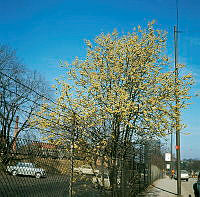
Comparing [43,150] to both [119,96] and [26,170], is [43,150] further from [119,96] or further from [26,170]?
[119,96]

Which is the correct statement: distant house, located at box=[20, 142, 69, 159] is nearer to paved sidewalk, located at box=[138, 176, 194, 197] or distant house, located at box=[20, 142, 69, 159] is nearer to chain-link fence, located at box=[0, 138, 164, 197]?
chain-link fence, located at box=[0, 138, 164, 197]

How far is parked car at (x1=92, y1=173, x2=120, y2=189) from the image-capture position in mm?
8091

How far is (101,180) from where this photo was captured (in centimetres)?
839

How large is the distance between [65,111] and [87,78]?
177cm

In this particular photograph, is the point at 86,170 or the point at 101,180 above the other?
the point at 86,170

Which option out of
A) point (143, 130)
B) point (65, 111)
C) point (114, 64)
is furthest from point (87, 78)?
point (143, 130)

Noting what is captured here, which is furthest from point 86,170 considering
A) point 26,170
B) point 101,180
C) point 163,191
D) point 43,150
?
point 163,191

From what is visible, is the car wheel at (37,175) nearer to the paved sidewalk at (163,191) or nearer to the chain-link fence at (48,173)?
the chain-link fence at (48,173)

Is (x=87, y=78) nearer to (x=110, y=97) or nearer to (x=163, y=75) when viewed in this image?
(x=110, y=97)

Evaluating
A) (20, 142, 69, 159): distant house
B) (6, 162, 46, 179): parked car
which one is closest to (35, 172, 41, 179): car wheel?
(6, 162, 46, 179): parked car

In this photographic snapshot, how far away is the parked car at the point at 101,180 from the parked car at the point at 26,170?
143 inches

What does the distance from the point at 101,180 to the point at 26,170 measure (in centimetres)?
460

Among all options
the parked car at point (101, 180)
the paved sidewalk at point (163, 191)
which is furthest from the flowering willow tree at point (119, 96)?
the paved sidewalk at point (163, 191)

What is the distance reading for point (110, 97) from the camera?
845 centimetres
